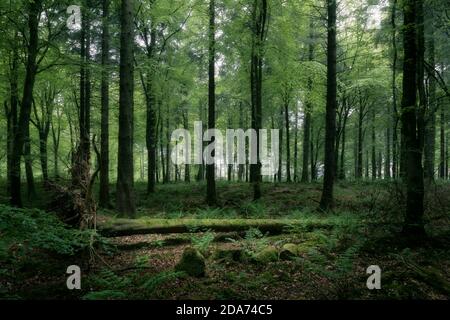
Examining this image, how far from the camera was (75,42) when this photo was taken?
18.7 meters

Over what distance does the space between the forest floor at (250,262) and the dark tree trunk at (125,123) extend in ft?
3.39

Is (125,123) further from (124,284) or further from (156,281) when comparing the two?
(156,281)

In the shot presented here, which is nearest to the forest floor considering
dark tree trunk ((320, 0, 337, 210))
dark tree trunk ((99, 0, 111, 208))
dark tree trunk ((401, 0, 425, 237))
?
dark tree trunk ((401, 0, 425, 237))

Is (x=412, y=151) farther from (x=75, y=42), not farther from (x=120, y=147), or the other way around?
(x=75, y=42)

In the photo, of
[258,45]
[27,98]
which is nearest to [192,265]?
[27,98]

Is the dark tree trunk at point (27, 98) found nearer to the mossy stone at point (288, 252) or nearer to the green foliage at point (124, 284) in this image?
the green foliage at point (124, 284)

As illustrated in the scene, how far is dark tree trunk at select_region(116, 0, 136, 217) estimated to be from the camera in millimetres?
10320

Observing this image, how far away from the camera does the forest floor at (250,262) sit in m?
5.88

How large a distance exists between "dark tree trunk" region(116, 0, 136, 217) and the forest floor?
3.39 feet

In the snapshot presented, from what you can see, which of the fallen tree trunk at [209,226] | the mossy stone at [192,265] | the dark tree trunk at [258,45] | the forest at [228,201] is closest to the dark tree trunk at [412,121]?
the forest at [228,201]

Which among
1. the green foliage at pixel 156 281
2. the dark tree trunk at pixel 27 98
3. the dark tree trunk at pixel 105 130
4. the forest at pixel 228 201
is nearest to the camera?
the green foliage at pixel 156 281

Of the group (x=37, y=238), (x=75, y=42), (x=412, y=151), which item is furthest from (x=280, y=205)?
(x=75, y=42)

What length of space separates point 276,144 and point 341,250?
2438 cm

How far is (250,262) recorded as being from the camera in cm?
734
